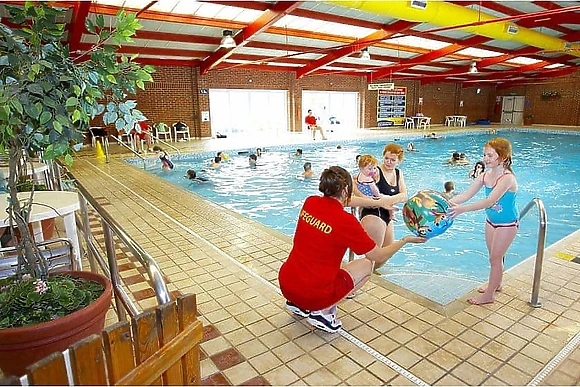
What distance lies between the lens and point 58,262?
2.33m

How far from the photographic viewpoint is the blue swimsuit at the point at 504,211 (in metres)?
2.45

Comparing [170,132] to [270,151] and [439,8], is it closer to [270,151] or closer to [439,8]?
[270,151]

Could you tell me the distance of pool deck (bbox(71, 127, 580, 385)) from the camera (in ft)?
6.30

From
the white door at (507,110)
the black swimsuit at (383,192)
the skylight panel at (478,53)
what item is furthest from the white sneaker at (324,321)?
the white door at (507,110)

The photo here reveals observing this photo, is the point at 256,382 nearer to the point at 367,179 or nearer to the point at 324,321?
the point at 324,321

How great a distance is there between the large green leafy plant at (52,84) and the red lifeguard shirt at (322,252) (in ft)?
3.42

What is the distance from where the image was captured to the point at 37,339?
147 cm

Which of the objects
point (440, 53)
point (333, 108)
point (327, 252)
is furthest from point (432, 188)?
point (333, 108)

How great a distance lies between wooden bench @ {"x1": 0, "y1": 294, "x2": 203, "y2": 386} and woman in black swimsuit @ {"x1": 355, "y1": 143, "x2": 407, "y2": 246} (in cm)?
190

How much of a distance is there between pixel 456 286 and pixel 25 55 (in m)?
3.23

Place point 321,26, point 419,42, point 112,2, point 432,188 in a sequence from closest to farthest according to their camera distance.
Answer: point 432,188, point 112,2, point 321,26, point 419,42

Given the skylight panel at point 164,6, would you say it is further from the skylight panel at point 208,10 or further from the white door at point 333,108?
the white door at point 333,108

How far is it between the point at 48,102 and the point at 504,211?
2.57 meters

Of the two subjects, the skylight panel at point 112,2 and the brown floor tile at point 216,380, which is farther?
the skylight panel at point 112,2
